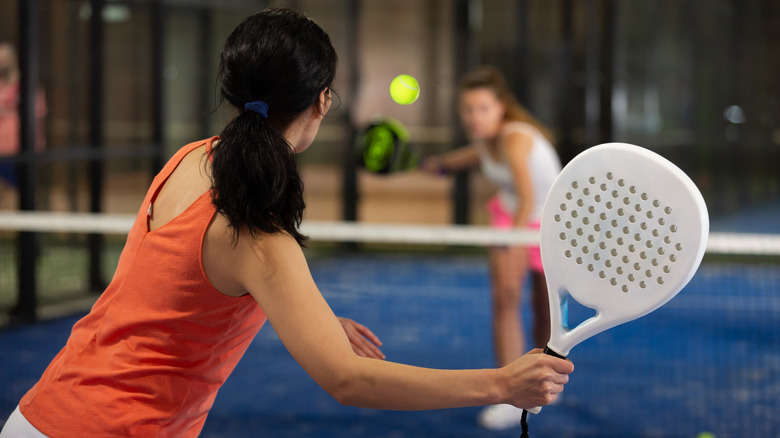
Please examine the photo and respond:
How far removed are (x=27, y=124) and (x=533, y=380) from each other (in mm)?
5335

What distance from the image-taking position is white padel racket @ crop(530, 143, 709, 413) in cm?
138

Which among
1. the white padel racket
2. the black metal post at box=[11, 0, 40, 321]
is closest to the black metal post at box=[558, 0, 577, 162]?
the black metal post at box=[11, 0, 40, 321]

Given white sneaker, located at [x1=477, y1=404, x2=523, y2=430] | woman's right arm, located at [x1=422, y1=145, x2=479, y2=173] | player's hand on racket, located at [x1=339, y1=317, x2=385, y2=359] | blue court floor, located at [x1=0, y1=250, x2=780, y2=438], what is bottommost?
blue court floor, located at [x1=0, y1=250, x2=780, y2=438]

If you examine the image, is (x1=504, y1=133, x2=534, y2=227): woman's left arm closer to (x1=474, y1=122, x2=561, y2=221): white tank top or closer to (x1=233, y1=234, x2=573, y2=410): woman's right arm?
(x1=474, y1=122, x2=561, y2=221): white tank top

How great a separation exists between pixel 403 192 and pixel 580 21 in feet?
11.6

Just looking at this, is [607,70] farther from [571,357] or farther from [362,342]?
[362,342]

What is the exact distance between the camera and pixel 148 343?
1.49 m

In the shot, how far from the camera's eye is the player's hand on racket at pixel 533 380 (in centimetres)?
136

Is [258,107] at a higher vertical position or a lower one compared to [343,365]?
higher

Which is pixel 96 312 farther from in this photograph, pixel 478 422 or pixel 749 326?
pixel 749 326

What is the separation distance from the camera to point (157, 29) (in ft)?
23.1

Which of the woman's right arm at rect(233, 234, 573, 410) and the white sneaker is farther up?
the woman's right arm at rect(233, 234, 573, 410)

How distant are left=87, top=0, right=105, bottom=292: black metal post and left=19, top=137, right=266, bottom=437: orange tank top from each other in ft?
17.9

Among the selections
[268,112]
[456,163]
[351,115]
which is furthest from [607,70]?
[268,112]
